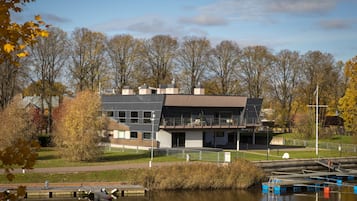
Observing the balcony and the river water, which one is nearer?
the river water

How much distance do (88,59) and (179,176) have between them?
35492 mm

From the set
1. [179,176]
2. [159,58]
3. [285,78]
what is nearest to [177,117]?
[179,176]

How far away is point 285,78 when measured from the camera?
74.7 meters

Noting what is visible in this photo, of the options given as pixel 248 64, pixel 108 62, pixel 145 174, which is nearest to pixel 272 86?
pixel 248 64

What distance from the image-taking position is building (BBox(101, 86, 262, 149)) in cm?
5012

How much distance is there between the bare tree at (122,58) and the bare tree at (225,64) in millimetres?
12172

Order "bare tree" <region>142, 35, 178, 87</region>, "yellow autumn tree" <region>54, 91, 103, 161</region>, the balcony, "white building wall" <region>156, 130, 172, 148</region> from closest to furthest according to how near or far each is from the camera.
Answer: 1. "yellow autumn tree" <region>54, 91, 103, 161</region>
2. the balcony
3. "white building wall" <region>156, 130, 172, 148</region>
4. "bare tree" <region>142, 35, 178, 87</region>

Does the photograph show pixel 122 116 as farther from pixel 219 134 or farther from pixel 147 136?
pixel 219 134

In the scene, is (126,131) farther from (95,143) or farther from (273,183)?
(273,183)

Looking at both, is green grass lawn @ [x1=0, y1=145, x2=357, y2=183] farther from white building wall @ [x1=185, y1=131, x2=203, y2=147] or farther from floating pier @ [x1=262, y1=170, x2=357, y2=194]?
white building wall @ [x1=185, y1=131, x2=203, y2=147]

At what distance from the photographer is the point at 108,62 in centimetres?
6725

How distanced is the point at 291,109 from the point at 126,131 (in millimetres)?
34551

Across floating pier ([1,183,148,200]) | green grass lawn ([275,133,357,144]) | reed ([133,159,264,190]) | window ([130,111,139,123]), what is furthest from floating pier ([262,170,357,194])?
green grass lawn ([275,133,357,144])

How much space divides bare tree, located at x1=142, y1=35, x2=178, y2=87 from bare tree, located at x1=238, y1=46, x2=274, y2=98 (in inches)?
455
